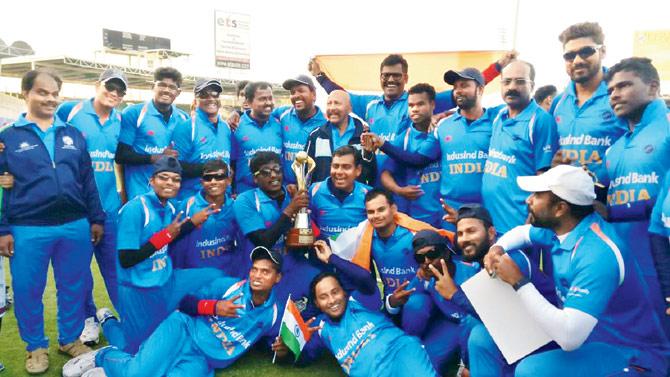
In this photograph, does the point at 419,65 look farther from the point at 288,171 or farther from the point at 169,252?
the point at 169,252

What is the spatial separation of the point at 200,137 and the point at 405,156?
88.9 inches

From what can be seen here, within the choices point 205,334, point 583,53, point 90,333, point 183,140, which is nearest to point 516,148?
point 583,53

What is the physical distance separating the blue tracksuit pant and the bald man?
223 cm

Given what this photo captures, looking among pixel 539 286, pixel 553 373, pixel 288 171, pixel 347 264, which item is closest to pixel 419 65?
pixel 288 171

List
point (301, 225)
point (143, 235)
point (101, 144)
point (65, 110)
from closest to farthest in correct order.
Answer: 1. point (143, 235)
2. point (301, 225)
3. point (101, 144)
4. point (65, 110)

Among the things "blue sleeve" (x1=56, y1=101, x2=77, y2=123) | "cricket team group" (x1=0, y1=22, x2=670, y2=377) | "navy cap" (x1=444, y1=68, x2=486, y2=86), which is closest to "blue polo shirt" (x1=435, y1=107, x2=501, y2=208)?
"cricket team group" (x1=0, y1=22, x2=670, y2=377)

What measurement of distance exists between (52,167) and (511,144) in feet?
12.3

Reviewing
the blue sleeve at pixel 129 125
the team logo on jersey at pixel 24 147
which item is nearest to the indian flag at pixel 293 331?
the team logo on jersey at pixel 24 147

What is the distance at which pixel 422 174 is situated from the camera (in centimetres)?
509

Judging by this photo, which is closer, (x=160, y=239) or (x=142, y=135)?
(x=160, y=239)

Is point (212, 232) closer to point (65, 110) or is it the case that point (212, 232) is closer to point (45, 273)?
point (45, 273)

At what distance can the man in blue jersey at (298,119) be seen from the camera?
577cm

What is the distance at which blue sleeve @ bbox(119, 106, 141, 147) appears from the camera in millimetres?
5543

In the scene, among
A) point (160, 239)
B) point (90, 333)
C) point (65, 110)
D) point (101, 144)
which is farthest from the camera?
point (65, 110)
